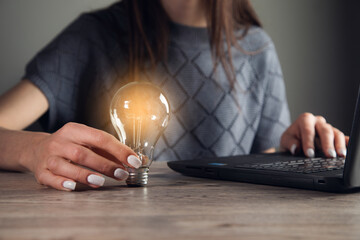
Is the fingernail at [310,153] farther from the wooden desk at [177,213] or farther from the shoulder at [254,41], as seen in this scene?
the shoulder at [254,41]

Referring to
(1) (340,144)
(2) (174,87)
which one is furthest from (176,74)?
(1) (340,144)

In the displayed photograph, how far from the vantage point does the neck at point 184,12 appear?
52.7 inches

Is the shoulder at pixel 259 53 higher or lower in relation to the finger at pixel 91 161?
higher

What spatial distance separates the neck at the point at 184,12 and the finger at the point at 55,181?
893 millimetres

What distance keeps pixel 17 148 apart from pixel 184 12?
82cm

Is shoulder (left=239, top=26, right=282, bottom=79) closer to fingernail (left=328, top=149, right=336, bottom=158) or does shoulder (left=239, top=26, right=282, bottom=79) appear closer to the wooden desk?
fingernail (left=328, top=149, right=336, bottom=158)

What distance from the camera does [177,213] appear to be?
1.33 ft

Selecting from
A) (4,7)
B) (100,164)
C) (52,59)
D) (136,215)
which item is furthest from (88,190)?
(4,7)

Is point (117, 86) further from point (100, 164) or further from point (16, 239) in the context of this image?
point (16, 239)

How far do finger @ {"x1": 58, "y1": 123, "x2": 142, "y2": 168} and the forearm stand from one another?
11 cm

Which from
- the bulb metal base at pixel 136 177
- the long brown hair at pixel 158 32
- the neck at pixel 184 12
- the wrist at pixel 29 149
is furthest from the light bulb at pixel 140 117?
the neck at pixel 184 12

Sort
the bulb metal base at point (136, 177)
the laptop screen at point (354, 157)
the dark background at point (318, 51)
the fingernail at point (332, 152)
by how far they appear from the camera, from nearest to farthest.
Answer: the laptop screen at point (354, 157), the bulb metal base at point (136, 177), the fingernail at point (332, 152), the dark background at point (318, 51)

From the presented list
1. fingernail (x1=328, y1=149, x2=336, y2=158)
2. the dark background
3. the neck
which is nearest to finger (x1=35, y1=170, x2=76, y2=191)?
fingernail (x1=328, y1=149, x2=336, y2=158)

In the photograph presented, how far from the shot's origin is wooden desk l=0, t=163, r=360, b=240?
0.34m
